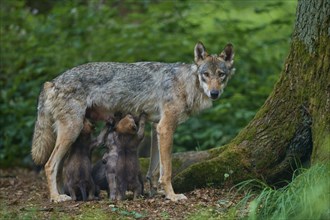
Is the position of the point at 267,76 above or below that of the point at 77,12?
below

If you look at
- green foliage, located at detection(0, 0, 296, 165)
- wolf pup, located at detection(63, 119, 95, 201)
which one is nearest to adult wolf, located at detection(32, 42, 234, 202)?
wolf pup, located at detection(63, 119, 95, 201)

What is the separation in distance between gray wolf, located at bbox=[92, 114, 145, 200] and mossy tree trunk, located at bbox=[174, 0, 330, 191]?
0.55m

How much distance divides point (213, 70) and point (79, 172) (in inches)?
74.0

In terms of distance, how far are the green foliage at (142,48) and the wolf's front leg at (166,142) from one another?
3843 millimetres

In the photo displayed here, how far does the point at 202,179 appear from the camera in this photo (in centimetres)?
789

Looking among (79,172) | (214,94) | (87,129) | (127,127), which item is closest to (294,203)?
(214,94)

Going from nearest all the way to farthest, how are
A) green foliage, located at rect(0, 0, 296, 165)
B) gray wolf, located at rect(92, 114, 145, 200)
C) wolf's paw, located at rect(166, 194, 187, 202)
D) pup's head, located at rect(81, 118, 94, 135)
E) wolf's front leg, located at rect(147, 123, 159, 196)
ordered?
1. wolf's paw, located at rect(166, 194, 187, 202)
2. gray wolf, located at rect(92, 114, 145, 200)
3. pup's head, located at rect(81, 118, 94, 135)
4. wolf's front leg, located at rect(147, 123, 159, 196)
5. green foliage, located at rect(0, 0, 296, 165)

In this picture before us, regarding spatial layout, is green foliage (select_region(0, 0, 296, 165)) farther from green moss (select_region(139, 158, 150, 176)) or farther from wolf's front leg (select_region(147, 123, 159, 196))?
wolf's front leg (select_region(147, 123, 159, 196))

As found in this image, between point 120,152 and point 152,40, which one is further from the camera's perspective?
point 152,40

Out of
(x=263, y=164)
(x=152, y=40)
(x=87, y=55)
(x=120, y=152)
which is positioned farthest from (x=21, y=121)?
(x=263, y=164)

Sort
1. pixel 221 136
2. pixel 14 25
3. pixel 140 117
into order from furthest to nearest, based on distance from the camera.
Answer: pixel 14 25 < pixel 221 136 < pixel 140 117

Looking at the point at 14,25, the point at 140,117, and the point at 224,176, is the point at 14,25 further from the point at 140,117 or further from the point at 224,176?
the point at 224,176

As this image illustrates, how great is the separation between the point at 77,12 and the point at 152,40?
1.44 m

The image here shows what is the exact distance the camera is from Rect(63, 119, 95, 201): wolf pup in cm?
783
